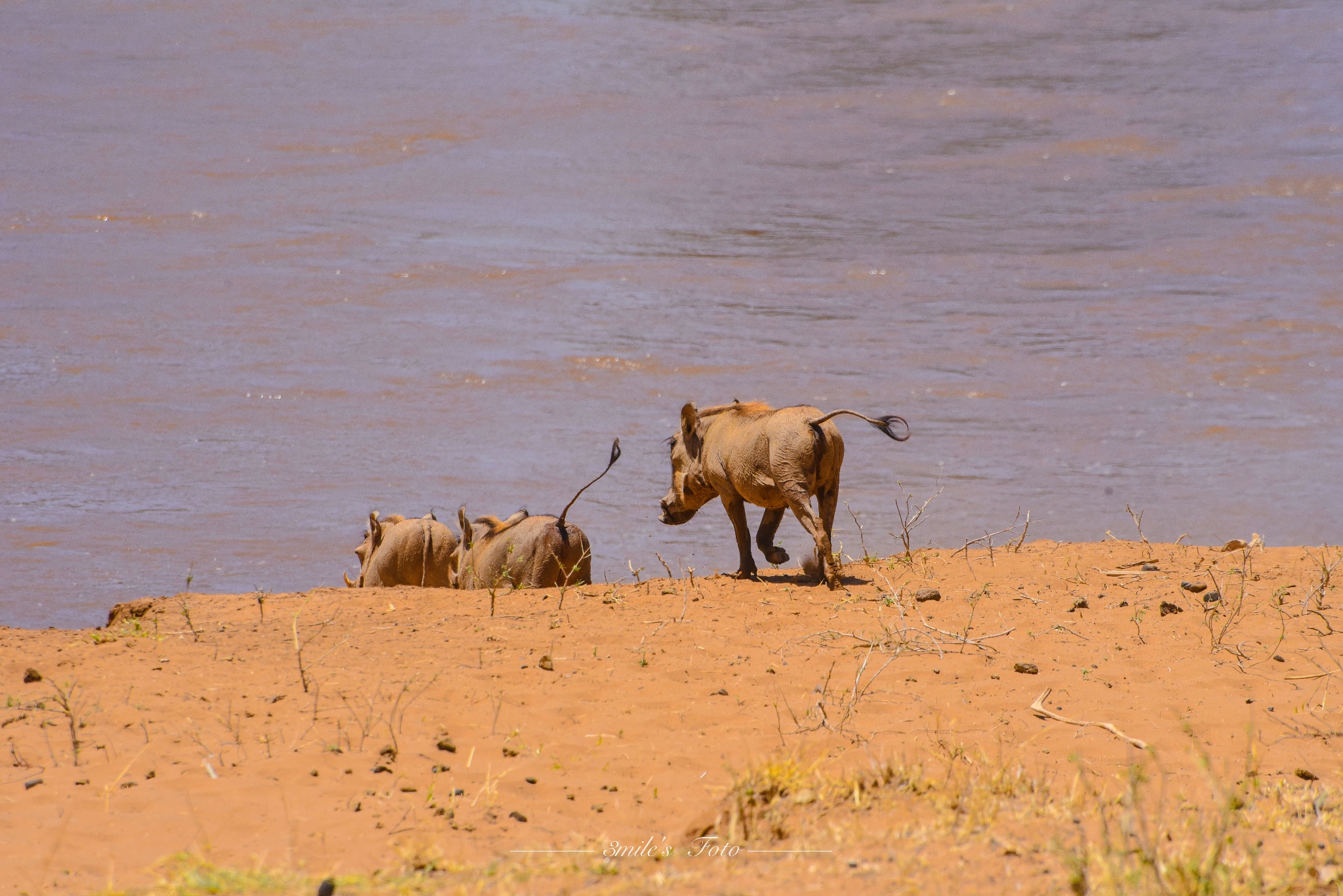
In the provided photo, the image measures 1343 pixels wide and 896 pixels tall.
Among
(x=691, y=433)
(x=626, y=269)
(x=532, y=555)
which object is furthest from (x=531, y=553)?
(x=626, y=269)

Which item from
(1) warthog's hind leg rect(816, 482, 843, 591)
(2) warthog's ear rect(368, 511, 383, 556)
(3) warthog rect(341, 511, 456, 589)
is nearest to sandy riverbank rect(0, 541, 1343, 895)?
(1) warthog's hind leg rect(816, 482, 843, 591)

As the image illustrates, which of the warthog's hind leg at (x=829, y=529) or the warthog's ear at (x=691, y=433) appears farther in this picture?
the warthog's ear at (x=691, y=433)

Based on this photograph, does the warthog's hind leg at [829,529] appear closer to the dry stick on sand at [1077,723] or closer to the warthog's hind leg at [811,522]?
the warthog's hind leg at [811,522]

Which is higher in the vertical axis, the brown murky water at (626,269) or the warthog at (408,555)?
the brown murky water at (626,269)

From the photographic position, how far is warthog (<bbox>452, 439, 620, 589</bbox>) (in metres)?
10.7

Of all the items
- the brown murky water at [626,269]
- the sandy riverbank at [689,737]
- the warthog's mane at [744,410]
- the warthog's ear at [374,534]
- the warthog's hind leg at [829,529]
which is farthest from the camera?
the brown murky water at [626,269]

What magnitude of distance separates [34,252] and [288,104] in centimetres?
1477

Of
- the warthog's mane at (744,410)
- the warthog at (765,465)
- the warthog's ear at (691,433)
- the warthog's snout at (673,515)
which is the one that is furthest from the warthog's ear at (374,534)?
the warthog's mane at (744,410)

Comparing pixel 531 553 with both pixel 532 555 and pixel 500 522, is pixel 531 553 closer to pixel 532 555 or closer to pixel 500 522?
pixel 532 555

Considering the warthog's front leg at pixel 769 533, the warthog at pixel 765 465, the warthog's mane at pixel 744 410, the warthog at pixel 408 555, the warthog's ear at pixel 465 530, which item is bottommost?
the warthog at pixel 408 555

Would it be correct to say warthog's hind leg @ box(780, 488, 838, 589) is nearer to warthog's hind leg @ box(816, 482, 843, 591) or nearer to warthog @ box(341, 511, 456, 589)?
warthog's hind leg @ box(816, 482, 843, 591)

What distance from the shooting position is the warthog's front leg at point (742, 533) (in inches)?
394

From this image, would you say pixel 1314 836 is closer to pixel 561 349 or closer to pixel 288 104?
pixel 561 349

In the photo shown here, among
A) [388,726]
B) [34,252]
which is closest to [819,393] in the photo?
[388,726]
